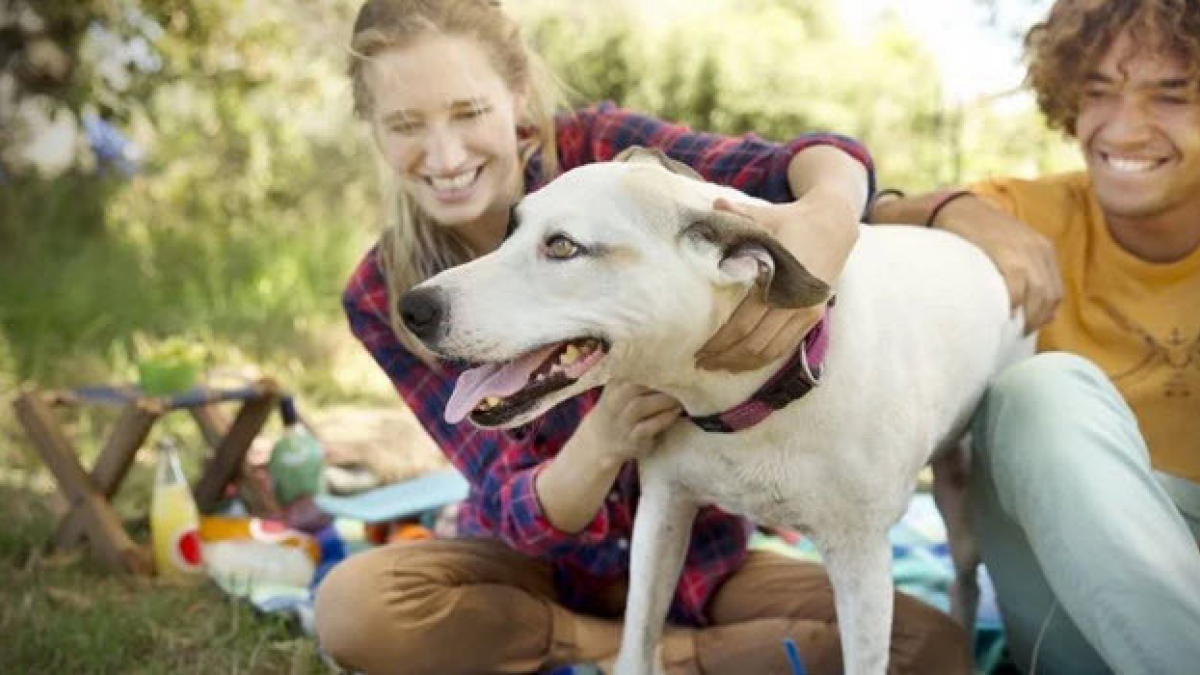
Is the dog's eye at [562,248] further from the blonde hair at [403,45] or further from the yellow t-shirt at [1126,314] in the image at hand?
the yellow t-shirt at [1126,314]

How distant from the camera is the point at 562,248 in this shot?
1.73 meters

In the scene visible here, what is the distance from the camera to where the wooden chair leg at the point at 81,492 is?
3.21 m

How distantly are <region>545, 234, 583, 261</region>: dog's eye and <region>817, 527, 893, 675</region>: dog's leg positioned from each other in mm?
658

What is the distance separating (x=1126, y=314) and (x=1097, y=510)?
756 mm

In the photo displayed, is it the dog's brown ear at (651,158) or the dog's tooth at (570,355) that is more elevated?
the dog's brown ear at (651,158)

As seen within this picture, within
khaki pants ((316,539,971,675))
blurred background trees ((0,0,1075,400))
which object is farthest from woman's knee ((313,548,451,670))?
blurred background trees ((0,0,1075,400))

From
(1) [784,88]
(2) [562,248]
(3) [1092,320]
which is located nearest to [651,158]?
(2) [562,248]

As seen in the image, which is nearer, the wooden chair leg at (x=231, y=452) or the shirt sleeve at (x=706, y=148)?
the shirt sleeve at (x=706, y=148)

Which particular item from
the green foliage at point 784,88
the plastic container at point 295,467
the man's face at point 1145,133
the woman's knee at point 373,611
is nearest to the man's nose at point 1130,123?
the man's face at point 1145,133

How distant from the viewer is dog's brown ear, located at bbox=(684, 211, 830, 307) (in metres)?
1.70

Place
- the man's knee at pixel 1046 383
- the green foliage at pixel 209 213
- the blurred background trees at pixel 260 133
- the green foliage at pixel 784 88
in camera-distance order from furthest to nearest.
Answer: the green foliage at pixel 784 88, the blurred background trees at pixel 260 133, the green foliage at pixel 209 213, the man's knee at pixel 1046 383

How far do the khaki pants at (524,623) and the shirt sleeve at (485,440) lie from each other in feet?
0.37

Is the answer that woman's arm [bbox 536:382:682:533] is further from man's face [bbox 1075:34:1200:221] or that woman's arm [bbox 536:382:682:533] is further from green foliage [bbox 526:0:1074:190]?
green foliage [bbox 526:0:1074:190]

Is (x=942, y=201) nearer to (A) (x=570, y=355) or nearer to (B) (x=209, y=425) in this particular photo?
(A) (x=570, y=355)
